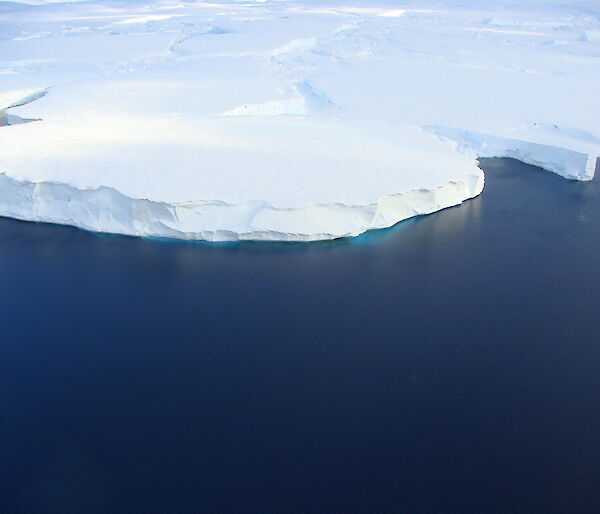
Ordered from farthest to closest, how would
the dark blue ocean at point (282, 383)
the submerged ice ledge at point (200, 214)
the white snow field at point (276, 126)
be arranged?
the white snow field at point (276, 126)
the submerged ice ledge at point (200, 214)
the dark blue ocean at point (282, 383)

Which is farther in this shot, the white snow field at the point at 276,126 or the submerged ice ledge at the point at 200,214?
the white snow field at the point at 276,126

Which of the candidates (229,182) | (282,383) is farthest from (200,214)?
(282,383)

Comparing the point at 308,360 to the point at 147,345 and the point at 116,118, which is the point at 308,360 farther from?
the point at 116,118

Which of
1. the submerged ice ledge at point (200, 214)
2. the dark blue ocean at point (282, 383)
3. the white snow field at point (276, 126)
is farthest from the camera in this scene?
the white snow field at point (276, 126)

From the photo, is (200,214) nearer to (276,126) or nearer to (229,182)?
(229,182)

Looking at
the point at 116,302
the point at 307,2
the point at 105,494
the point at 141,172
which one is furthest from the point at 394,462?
the point at 307,2
